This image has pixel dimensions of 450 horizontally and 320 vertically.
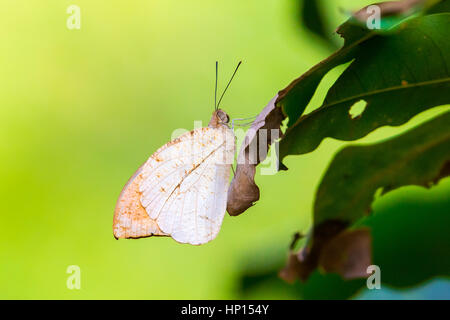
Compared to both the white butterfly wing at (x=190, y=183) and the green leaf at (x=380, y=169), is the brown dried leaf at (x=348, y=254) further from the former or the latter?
the white butterfly wing at (x=190, y=183)

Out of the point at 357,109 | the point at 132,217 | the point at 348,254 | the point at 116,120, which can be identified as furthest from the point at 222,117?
the point at 116,120

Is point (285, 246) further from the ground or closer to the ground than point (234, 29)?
closer to the ground

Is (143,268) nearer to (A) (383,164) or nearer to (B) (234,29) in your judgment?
(B) (234,29)

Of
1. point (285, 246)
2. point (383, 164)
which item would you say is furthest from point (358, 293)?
point (383, 164)

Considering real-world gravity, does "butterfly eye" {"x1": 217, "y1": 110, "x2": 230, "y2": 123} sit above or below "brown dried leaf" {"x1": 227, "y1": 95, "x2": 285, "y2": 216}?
above

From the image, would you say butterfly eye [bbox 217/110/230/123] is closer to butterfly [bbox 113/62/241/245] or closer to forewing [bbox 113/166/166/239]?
butterfly [bbox 113/62/241/245]

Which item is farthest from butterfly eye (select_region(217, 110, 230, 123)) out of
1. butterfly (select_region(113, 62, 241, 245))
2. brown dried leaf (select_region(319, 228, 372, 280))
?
brown dried leaf (select_region(319, 228, 372, 280))
